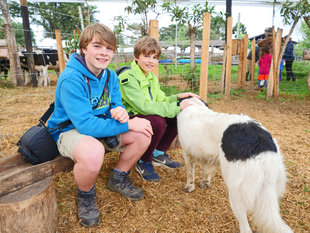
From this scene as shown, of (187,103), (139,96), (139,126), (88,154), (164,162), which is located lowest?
(164,162)

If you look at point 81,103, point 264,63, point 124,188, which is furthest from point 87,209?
point 264,63

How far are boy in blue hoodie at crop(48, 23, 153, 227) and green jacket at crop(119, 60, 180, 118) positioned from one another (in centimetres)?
28

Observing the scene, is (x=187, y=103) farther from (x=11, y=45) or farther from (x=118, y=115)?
(x=11, y=45)

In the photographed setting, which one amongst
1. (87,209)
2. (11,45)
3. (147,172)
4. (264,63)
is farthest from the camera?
(11,45)

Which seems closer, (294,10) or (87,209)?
(87,209)

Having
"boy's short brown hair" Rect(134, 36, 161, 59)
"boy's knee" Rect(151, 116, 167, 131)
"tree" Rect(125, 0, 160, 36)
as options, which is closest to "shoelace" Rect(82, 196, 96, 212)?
"boy's knee" Rect(151, 116, 167, 131)

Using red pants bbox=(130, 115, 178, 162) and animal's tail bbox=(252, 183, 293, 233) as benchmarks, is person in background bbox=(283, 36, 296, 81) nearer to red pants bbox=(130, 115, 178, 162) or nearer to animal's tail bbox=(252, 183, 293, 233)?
red pants bbox=(130, 115, 178, 162)

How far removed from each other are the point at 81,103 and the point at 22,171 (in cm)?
69

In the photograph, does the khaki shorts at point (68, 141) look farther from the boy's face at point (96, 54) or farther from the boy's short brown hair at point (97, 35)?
the boy's short brown hair at point (97, 35)

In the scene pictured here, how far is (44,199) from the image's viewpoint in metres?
1.61

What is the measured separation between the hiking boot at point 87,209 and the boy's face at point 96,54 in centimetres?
111

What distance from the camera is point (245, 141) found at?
1546 millimetres

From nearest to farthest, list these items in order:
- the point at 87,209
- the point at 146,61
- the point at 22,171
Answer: the point at 22,171
the point at 87,209
the point at 146,61

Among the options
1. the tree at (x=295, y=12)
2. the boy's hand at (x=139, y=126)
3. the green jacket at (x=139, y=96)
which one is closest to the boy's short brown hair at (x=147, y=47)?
the green jacket at (x=139, y=96)
